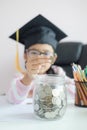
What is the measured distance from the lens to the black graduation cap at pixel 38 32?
3.59 ft

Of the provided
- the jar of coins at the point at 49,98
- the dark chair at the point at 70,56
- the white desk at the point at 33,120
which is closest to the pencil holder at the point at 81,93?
the white desk at the point at 33,120

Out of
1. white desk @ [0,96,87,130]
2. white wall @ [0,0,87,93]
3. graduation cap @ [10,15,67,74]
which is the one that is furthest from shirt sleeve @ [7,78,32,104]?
white wall @ [0,0,87,93]

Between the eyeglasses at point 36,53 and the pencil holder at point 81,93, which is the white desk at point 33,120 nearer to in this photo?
the pencil holder at point 81,93

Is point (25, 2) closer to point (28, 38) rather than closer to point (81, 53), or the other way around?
point (81, 53)

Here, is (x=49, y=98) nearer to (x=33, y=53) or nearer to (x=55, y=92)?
(x=55, y=92)

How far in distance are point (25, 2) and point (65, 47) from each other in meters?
0.58

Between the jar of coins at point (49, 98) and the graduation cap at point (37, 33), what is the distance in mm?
383

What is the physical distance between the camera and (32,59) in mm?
1019

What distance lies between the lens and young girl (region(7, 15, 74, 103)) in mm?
994

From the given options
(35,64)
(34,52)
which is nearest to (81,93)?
(35,64)

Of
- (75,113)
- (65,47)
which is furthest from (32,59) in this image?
(65,47)

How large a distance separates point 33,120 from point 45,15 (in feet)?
5.98

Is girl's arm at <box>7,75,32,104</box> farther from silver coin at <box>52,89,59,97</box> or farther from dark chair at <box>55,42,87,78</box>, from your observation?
dark chair at <box>55,42,87,78</box>

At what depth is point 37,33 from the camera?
113 centimetres
